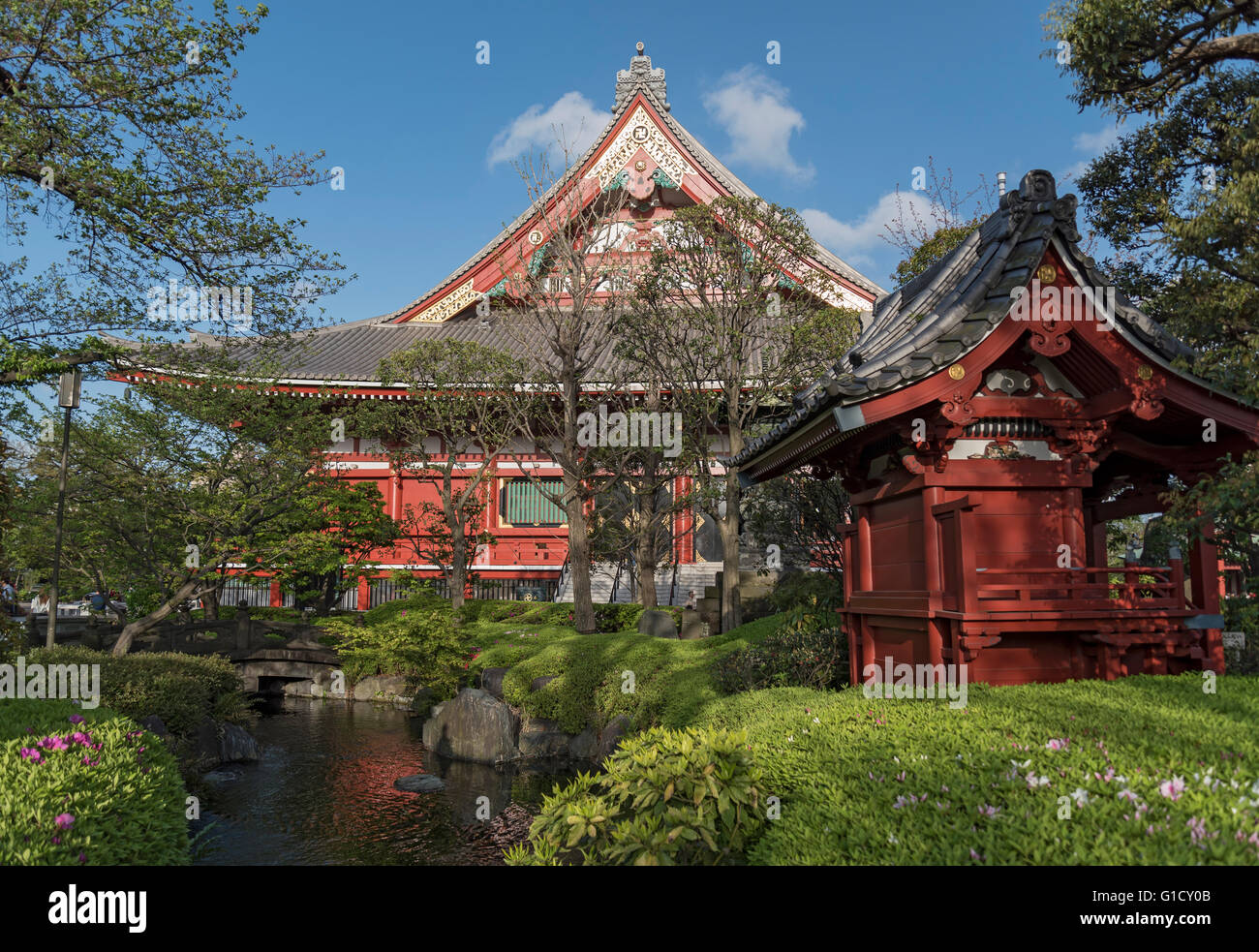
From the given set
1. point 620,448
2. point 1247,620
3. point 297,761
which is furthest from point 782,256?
point 297,761

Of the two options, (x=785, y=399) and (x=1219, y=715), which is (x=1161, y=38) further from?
(x=1219, y=715)

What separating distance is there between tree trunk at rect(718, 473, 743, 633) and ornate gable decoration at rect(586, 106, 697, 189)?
1501 centimetres

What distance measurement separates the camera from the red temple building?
79.3 ft

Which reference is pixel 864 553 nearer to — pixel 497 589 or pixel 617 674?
pixel 617 674

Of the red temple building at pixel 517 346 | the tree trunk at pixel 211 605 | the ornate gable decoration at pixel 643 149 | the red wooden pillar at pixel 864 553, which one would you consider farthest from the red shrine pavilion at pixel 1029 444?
the ornate gable decoration at pixel 643 149

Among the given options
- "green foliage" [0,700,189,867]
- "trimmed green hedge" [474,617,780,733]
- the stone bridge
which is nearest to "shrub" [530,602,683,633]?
"trimmed green hedge" [474,617,780,733]

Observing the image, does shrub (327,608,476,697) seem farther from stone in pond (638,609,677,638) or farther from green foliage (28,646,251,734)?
stone in pond (638,609,677,638)

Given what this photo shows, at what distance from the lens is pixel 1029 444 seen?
8.14m

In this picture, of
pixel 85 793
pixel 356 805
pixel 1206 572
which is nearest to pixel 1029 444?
pixel 1206 572

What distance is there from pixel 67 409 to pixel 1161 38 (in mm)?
17762

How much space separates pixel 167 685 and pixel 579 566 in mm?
7997

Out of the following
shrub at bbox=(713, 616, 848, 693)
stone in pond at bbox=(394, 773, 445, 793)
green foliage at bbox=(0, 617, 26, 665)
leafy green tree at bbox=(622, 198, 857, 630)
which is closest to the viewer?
shrub at bbox=(713, 616, 848, 693)

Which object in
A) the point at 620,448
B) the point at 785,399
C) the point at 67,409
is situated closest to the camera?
the point at 67,409
